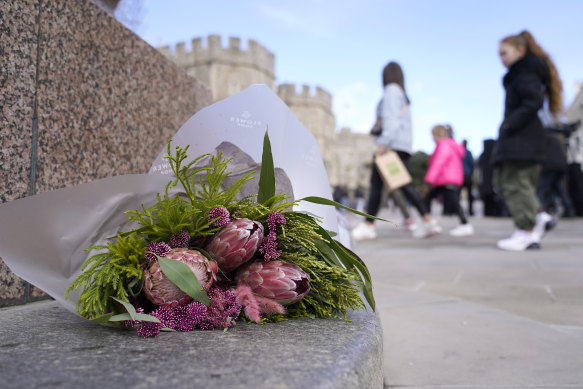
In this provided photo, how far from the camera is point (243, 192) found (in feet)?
3.80

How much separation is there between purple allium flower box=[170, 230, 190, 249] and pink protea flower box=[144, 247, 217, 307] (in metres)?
0.03

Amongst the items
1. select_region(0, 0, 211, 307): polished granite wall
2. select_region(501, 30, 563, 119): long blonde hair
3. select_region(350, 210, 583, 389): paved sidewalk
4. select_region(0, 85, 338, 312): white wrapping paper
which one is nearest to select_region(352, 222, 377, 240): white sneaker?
select_region(350, 210, 583, 389): paved sidewalk

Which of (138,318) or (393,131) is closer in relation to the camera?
(138,318)

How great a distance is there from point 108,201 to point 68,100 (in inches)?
34.2

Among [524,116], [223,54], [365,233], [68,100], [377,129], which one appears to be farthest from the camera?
[223,54]

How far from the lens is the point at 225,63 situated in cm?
4144

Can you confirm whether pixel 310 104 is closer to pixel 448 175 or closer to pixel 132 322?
pixel 448 175

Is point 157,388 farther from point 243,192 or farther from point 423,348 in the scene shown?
point 423,348

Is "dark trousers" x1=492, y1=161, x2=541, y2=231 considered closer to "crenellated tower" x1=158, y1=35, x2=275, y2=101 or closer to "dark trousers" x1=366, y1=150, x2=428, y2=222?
"dark trousers" x1=366, y1=150, x2=428, y2=222

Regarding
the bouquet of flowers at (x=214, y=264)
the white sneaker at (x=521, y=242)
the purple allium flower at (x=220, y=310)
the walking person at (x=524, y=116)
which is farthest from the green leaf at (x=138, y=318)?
the white sneaker at (x=521, y=242)

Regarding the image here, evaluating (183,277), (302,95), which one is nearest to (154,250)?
(183,277)

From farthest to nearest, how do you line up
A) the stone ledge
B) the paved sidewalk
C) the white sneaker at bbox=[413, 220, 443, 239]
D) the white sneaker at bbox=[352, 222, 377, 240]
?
the white sneaker at bbox=[413, 220, 443, 239] < the white sneaker at bbox=[352, 222, 377, 240] < the paved sidewalk < the stone ledge

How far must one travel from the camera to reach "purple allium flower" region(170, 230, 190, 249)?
40.2 inches

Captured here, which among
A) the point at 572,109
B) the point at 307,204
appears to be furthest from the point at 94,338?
the point at 572,109
